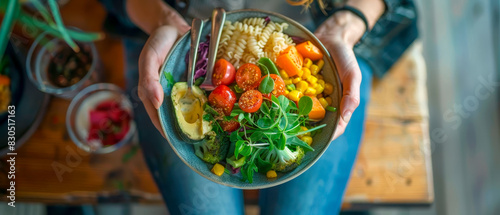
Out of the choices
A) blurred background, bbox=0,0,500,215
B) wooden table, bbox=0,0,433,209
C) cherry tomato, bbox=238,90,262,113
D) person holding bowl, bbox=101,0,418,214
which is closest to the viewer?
cherry tomato, bbox=238,90,262,113

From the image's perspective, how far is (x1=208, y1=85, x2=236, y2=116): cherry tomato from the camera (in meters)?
0.63

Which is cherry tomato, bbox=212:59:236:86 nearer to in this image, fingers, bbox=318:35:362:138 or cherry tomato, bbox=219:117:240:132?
cherry tomato, bbox=219:117:240:132

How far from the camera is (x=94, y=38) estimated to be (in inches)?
38.0

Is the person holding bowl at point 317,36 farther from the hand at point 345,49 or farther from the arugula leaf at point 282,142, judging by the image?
the arugula leaf at point 282,142

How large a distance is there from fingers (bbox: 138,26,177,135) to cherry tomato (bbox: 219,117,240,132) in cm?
12

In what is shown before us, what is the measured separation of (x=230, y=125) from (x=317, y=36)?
28 centimetres

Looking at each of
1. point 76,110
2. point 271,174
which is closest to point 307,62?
point 271,174

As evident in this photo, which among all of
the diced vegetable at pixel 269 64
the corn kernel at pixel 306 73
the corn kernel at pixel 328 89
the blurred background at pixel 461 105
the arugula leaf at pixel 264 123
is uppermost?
the diced vegetable at pixel 269 64

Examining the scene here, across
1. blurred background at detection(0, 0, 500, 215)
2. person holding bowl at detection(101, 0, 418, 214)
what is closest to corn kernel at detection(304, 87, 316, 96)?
person holding bowl at detection(101, 0, 418, 214)

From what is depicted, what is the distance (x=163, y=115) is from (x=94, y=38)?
0.46m

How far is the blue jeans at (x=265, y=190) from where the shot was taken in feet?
2.69

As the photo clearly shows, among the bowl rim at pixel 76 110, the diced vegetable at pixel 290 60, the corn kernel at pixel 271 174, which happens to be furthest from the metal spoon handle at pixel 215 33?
the bowl rim at pixel 76 110

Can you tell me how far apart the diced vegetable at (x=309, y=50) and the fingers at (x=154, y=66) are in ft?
0.86

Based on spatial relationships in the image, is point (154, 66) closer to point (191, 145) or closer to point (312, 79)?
point (191, 145)
